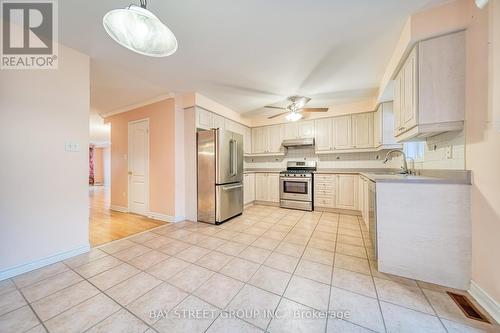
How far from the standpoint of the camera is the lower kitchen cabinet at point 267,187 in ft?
16.3

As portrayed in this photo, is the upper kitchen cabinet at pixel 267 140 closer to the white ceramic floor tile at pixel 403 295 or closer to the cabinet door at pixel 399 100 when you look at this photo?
the cabinet door at pixel 399 100

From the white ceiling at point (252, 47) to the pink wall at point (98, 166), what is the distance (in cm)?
914

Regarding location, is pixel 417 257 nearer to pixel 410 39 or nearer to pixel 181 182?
pixel 410 39

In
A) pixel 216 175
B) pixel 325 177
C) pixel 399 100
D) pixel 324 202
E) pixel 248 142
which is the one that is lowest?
pixel 324 202

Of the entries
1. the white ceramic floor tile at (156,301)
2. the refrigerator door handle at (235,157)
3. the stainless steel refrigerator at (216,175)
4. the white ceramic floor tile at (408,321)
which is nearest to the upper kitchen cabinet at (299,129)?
the refrigerator door handle at (235,157)

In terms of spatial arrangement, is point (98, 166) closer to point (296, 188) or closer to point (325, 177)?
A: point (296, 188)

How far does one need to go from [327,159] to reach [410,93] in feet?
9.99

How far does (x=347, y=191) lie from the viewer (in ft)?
13.5

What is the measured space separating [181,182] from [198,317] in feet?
9.09

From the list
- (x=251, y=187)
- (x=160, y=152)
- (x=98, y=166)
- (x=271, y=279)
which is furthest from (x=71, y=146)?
(x=98, y=166)

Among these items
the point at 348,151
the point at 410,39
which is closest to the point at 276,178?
the point at 348,151

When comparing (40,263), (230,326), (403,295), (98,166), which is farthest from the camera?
(98,166)

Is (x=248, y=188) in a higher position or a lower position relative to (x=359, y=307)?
higher

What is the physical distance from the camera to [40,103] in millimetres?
2045
